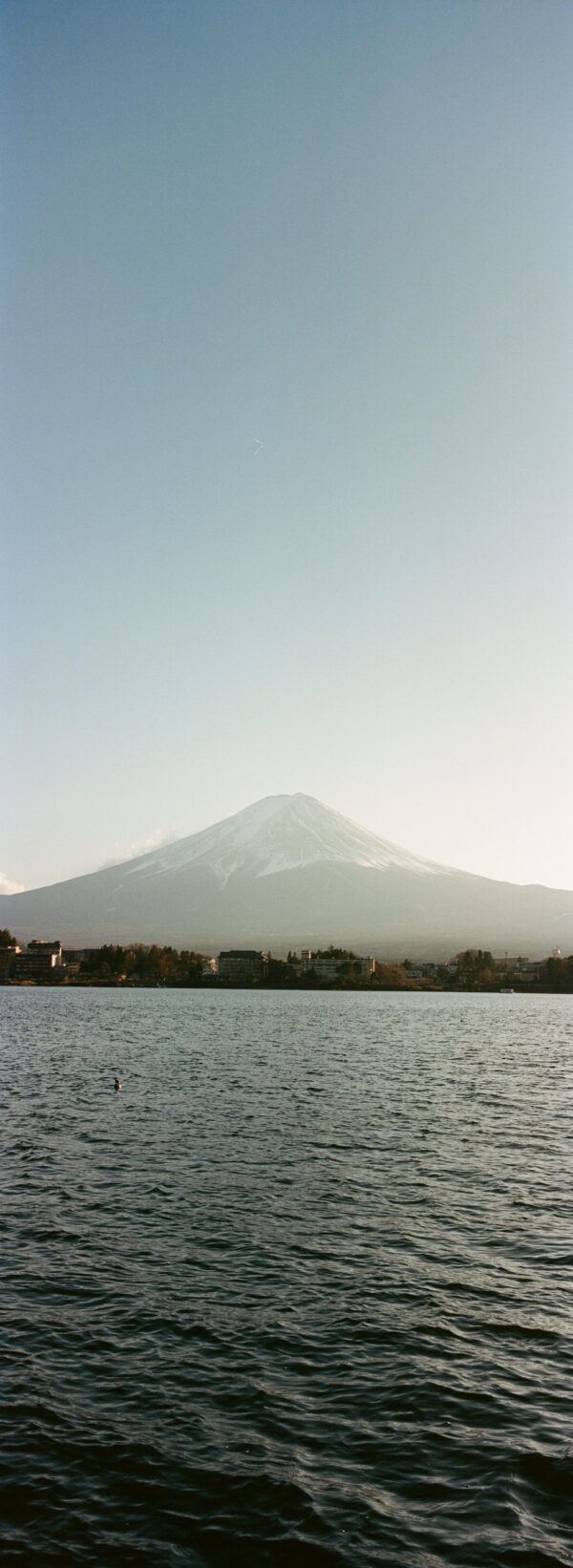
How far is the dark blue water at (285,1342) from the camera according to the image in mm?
12422

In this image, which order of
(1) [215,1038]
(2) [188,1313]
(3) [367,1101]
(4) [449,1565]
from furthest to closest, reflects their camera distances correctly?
1. (1) [215,1038]
2. (3) [367,1101]
3. (2) [188,1313]
4. (4) [449,1565]

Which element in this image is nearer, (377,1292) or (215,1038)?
(377,1292)

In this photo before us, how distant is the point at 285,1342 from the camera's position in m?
18.1

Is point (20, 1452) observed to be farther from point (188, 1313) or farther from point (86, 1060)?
point (86, 1060)

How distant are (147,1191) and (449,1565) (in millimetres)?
18137

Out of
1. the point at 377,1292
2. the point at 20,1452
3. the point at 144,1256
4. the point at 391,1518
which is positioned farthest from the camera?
the point at 144,1256

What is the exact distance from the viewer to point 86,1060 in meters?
68.9

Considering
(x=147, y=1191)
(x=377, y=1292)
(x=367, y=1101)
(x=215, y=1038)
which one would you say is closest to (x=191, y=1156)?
(x=147, y=1191)

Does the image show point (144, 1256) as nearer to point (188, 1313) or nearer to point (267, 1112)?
point (188, 1313)

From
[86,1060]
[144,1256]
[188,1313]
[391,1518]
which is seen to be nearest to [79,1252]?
[144,1256]

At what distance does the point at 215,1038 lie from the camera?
9338 centimetres

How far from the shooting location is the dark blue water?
1242 centimetres

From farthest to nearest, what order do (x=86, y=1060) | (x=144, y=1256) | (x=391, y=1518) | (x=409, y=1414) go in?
(x=86, y=1060) → (x=144, y=1256) → (x=409, y=1414) → (x=391, y=1518)

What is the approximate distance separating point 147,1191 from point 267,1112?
640 inches
